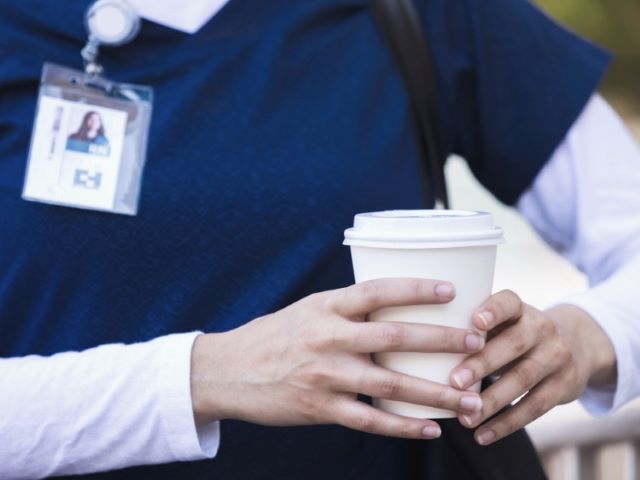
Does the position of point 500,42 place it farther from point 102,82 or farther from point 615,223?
point 102,82

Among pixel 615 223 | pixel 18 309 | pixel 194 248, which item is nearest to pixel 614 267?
pixel 615 223

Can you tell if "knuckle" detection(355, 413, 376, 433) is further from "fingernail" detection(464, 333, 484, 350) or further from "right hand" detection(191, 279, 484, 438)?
"fingernail" detection(464, 333, 484, 350)

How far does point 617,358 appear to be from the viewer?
1382 millimetres

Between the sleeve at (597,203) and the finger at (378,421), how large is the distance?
474mm

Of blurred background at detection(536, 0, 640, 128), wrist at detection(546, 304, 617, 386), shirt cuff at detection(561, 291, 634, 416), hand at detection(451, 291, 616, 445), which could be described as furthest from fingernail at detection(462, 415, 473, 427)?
blurred background at detection(536, 0, 640, 128)

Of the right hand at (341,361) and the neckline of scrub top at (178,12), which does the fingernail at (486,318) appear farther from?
the neckline of scrub top at (178,12)

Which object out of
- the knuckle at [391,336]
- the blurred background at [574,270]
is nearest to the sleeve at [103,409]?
the knuckle at [391,336]

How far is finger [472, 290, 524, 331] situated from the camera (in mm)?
1073

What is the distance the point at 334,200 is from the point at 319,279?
0.11m

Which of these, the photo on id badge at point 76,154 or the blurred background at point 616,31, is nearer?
the photo on id badge at point 76,154

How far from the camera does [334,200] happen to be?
137cm

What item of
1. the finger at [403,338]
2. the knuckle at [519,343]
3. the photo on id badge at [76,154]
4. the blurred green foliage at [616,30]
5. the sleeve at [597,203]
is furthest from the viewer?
the blurred green foliage at [616,30]

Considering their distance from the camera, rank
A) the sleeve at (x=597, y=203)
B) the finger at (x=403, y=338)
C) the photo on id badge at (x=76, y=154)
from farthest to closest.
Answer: the sleeve at (x=597, y=203) < the photo on id badge at (x=76, y=154) < the finger at (x=403, y=338)

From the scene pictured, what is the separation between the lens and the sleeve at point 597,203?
1.47 m
